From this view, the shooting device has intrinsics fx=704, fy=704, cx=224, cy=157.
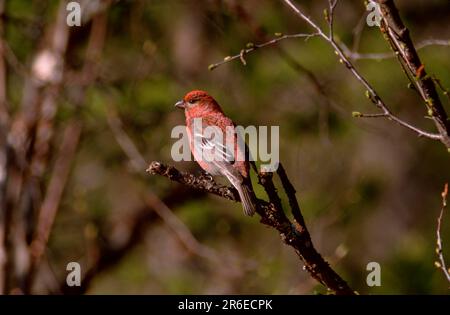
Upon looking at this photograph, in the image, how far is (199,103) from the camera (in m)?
4.10

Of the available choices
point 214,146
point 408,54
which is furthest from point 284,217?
point 214,146

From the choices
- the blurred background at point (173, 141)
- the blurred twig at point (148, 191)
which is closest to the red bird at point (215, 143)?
the blurred background at point (173, 141)

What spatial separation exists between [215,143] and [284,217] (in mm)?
950

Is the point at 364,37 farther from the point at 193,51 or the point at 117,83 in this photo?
the point at 117,83

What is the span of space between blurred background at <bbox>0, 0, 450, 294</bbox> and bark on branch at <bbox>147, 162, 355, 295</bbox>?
143cm

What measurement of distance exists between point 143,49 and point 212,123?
247 cm

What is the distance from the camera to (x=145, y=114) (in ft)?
22.6

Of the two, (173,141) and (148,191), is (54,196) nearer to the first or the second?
(148,191)

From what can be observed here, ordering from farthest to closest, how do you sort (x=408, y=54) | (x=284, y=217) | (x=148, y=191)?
(x=148, y=191)
(x=284, y=217)
(x=408, y=54)

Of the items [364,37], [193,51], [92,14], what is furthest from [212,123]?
[193,51]

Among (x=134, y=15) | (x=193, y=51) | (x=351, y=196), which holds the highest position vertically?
(x=193, y=51)

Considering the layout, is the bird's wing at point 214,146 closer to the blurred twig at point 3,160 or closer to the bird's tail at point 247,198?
the bird's tail at point 247,198

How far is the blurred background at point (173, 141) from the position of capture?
18.4 ft

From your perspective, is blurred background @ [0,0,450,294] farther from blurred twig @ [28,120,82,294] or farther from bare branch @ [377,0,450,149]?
bare branch @ [377,0,450,149]
